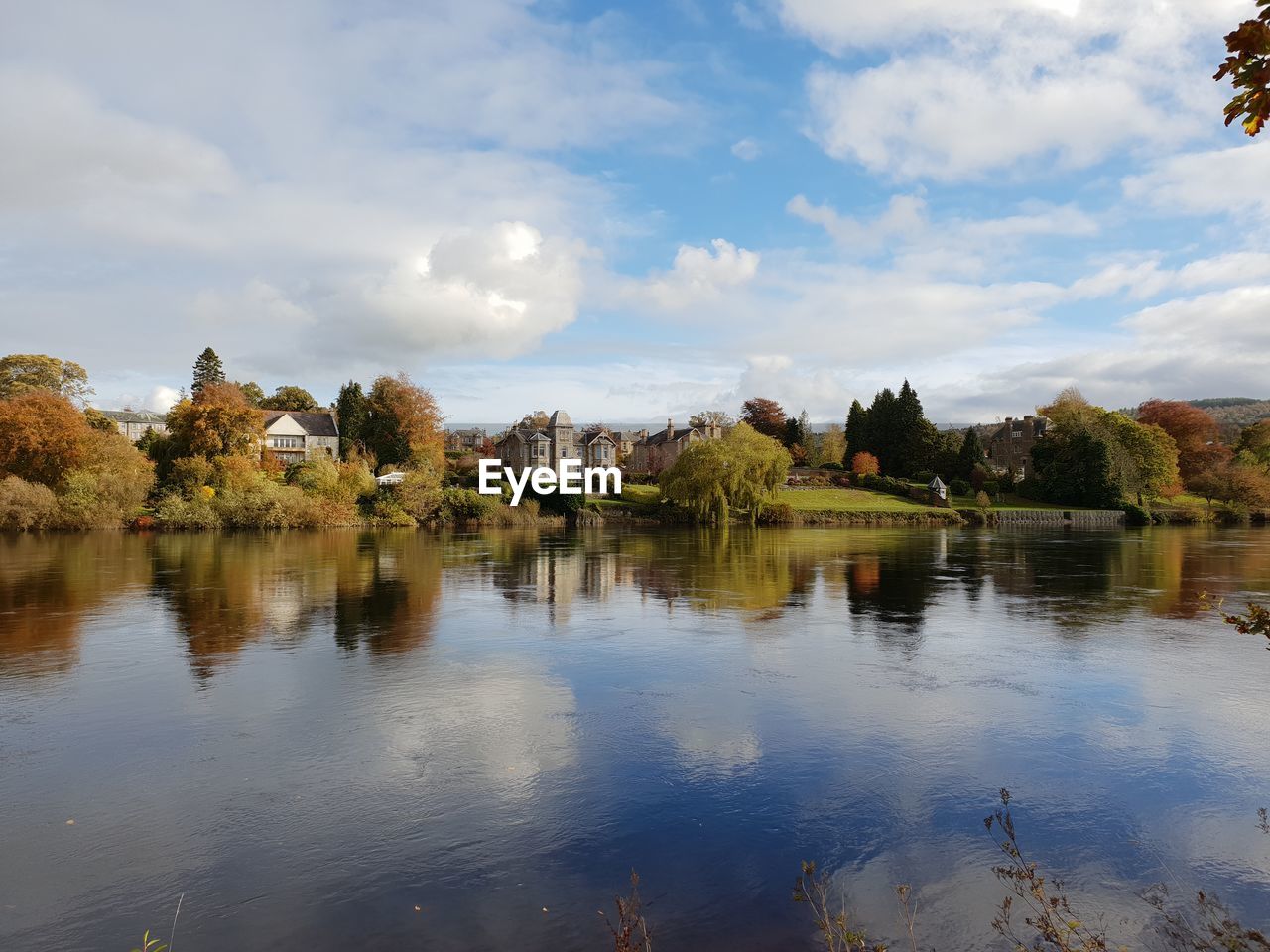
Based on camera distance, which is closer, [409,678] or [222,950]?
[222,950]

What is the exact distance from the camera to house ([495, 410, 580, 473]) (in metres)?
83.4

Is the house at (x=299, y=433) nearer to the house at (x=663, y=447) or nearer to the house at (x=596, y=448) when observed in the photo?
the house at (x=596, y=448)

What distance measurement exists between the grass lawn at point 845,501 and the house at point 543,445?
25661 mm

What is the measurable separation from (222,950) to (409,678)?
7.05 metres

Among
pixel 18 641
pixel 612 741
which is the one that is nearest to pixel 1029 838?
pixel 612 741

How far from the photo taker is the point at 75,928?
5547 mm

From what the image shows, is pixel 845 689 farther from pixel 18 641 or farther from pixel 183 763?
pixel 18 641

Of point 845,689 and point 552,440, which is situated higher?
point 552,440

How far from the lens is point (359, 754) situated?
8898mm

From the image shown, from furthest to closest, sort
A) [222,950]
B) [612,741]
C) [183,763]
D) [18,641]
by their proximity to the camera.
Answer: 1. [18,641]
2. [612,741]
3. [183,763]
4. [222,950]

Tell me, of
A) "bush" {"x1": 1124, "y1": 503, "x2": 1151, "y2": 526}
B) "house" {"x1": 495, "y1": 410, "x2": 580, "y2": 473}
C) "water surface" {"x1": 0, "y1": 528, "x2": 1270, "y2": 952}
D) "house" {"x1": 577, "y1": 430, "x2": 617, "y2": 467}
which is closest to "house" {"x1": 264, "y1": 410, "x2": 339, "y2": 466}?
"house" {"x1": 495, "y1": 410, "x2": 580, "y2": 473}

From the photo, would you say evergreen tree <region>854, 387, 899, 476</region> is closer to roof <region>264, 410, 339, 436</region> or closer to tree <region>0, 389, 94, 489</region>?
roof <region>264, 410, 339, 436</region>

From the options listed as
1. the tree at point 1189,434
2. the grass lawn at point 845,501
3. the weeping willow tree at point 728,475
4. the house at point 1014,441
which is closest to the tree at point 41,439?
the weeping willow tree at point 728,475

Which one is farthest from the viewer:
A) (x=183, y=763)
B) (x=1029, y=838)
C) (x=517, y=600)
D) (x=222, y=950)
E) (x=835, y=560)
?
(x=835, y=560)
